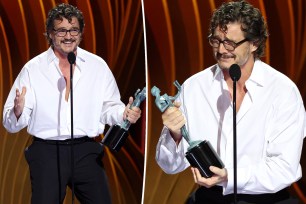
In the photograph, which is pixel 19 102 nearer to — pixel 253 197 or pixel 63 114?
pixel 63 114

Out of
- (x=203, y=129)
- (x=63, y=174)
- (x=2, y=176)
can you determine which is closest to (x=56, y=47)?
(x=63, y=174)

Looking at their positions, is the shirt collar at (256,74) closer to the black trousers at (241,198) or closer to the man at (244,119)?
the man at (244,119)

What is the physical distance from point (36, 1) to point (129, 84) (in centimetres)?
88

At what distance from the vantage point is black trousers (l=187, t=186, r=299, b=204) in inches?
89.2

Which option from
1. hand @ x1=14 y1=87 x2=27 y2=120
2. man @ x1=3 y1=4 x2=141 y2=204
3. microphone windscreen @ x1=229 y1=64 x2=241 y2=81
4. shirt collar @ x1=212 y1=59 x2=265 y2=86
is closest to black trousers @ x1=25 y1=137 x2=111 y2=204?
man @ x1=3 y1=4 x2=141 y2=204

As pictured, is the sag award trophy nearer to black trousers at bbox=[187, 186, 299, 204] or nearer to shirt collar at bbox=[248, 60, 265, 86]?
black trousers at bbox=[187, 186, 299, 204]

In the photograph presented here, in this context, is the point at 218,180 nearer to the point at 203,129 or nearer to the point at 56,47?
the point at 203,129

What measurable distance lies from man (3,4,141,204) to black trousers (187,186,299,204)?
1098mm

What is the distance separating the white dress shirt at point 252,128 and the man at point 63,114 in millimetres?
944

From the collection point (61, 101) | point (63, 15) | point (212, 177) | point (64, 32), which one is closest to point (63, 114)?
point (61, 101)

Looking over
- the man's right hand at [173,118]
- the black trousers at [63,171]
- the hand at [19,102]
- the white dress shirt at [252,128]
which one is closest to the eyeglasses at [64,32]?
the hand at [19,102]

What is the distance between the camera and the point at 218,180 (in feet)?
6.90

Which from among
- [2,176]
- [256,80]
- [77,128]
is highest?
[256,80]

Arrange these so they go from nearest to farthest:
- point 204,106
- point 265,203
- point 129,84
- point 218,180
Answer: point 218,180 < point 265,203 < point 204,106 < point 129,84
